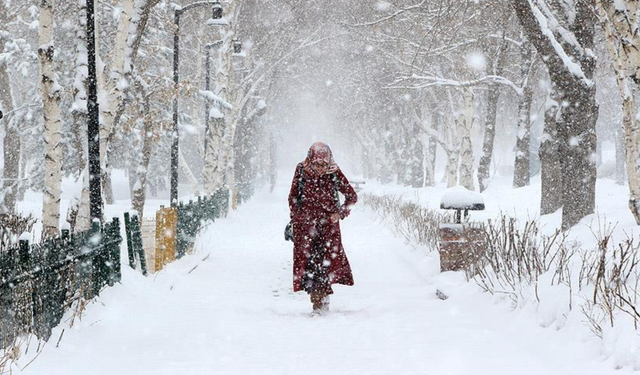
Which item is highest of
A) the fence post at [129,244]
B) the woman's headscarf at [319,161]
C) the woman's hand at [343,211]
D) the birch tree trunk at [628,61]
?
the birch tree trunk at [628,61]

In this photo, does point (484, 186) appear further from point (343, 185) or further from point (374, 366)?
point (374, 366)

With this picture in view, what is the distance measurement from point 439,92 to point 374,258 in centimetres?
1973

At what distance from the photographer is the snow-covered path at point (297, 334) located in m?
4.52

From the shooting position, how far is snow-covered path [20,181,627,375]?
4.52 metres

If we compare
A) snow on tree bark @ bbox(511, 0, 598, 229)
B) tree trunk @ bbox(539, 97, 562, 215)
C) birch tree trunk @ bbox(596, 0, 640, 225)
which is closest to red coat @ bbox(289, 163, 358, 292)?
birch tree trunk @ bbox(596, 0, 640, 225)

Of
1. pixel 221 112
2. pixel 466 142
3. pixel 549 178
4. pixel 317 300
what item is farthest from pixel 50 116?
pixel 466 142

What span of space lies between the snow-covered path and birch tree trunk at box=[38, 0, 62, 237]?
253 centimetres

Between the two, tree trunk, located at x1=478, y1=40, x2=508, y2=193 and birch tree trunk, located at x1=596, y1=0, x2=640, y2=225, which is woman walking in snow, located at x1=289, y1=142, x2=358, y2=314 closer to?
birch tree trunk, located at x1=596, y1=0, x2=640, y2=225

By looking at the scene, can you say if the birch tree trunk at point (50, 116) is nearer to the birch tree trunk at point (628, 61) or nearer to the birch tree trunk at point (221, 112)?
the birch tree trunk at point (628, 61)

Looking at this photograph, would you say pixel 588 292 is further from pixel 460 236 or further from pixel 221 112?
pixel 221 112

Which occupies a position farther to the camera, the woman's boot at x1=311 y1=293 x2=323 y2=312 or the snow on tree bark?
the snow on tree bark

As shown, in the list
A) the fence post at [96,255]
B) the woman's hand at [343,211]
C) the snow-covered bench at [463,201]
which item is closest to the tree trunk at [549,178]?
the snow-covered bench at [463,201]

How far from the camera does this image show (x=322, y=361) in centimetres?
477

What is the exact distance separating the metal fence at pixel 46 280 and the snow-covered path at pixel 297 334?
0.23 metres
